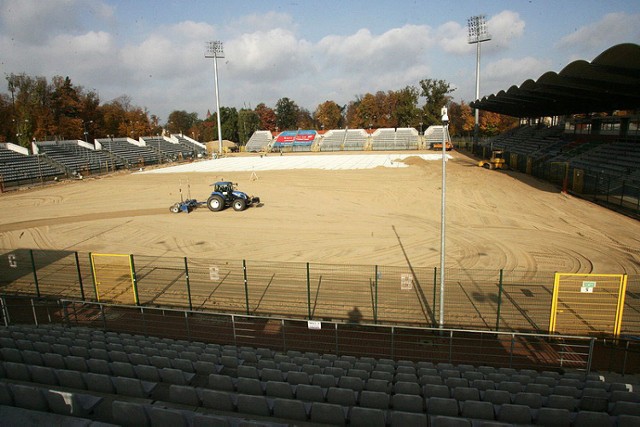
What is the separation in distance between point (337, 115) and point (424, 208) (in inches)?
3755

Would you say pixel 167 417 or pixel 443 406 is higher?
pixel 167 417

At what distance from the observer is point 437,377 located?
22.2 feet

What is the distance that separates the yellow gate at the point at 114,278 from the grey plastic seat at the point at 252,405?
8.20 meters

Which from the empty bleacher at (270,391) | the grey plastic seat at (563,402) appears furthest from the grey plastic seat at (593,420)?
the grey plastic seat at (563,402)

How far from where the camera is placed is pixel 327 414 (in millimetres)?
5086

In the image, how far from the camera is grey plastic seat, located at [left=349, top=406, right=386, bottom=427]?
4.95m

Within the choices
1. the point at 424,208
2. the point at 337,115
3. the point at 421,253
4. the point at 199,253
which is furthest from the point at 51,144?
the point at 337,115

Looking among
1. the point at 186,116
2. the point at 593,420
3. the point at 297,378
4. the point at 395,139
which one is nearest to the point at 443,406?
the point at 593,420

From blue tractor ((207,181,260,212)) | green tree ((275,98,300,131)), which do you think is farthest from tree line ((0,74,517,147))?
blue tractor ((207,181,260,212))

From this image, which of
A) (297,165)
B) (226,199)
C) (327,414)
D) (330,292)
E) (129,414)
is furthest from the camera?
(297,165)

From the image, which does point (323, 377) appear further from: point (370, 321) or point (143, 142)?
point (143, 142)

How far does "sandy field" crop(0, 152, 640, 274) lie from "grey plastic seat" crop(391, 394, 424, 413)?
9.93m

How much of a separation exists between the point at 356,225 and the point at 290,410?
16.1 metres

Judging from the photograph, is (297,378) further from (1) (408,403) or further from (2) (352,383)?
(1) (408,403)
